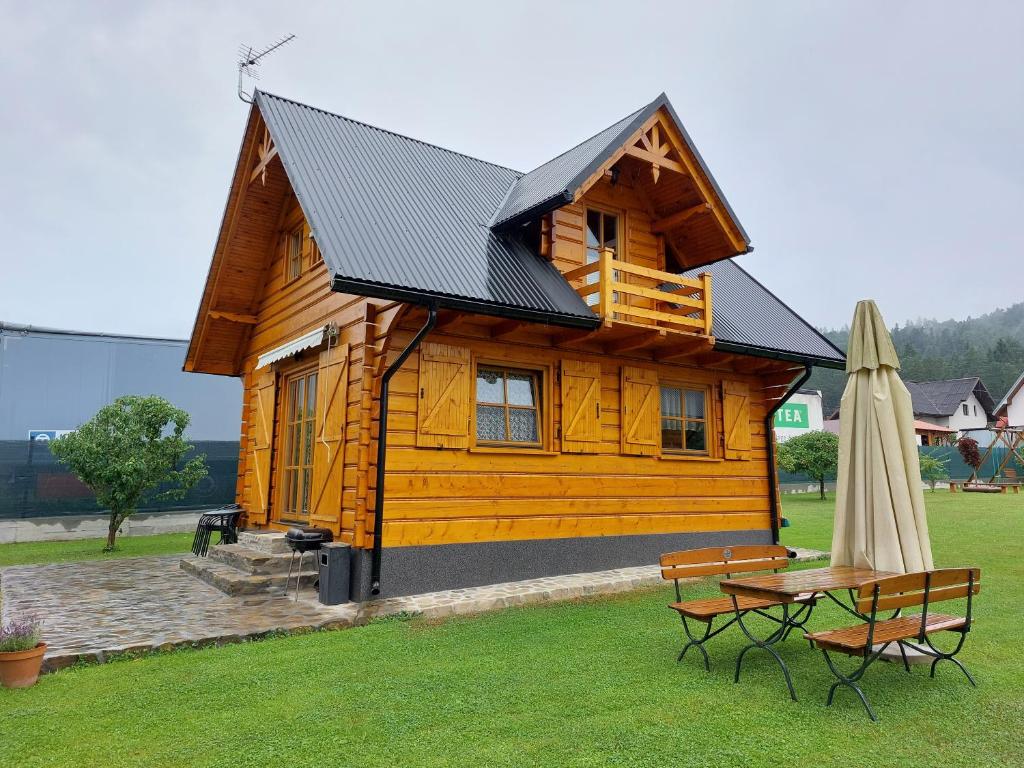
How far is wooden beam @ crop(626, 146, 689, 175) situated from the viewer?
10039mm

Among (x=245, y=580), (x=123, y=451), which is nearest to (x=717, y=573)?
(x=245, y=580)

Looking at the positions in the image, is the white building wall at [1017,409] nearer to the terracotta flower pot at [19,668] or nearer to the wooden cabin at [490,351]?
the wooden cabin at [490,351]

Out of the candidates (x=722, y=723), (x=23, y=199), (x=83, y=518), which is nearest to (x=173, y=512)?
(x=83, y=518)

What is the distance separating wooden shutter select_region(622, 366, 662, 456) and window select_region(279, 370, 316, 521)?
4.70m

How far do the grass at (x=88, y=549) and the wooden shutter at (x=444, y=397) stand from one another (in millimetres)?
6908

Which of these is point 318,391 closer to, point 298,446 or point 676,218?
point 298,446

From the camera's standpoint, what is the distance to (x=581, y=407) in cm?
950

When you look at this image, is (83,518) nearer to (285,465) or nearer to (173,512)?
(173,512)

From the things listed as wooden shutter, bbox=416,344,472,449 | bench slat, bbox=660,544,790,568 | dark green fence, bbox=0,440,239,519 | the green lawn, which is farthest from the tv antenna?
bench slat, bbox=660,544,790,568

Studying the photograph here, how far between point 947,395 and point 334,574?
59.4 metres

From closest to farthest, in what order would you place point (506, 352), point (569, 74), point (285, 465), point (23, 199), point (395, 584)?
point (395, 584) → point (506, 352) → point (285, 465) → point (569, 74) → point (23, 199)

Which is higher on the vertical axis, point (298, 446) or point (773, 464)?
point (298, 446)

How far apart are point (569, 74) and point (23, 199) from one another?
45.9 metres

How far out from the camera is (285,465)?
34.8ft
